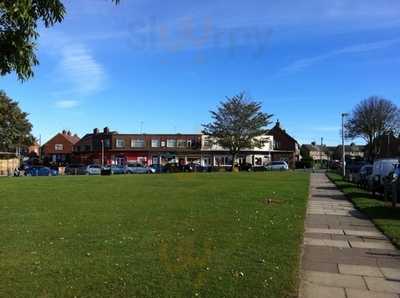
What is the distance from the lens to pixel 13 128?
89.2 metres

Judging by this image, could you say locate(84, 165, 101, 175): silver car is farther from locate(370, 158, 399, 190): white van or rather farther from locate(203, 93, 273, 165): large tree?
locate(370, 158, 399, 190): white van

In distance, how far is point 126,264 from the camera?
877 cm

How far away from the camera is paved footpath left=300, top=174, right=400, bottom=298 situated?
7.86m

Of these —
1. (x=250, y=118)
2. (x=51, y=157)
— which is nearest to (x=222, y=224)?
(x=250, y=118)

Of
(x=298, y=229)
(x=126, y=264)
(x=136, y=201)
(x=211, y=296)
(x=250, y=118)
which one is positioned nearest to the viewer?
(x=211, y=296)

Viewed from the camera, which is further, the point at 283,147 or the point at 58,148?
the point at 58,148

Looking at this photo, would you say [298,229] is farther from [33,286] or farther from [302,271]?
[33,286]

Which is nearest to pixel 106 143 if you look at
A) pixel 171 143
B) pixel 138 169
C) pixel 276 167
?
pixel 171 143

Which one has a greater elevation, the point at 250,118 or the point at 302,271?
the point at 250,118

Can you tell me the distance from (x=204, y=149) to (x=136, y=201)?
86.8 meters

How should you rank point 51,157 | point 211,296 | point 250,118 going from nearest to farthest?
point 211,296 → point 250,118 → point 51,157

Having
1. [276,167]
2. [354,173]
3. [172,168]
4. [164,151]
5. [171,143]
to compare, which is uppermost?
[171,143]

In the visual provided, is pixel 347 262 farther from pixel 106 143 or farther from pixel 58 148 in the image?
pixel 58 148

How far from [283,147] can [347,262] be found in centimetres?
11085
